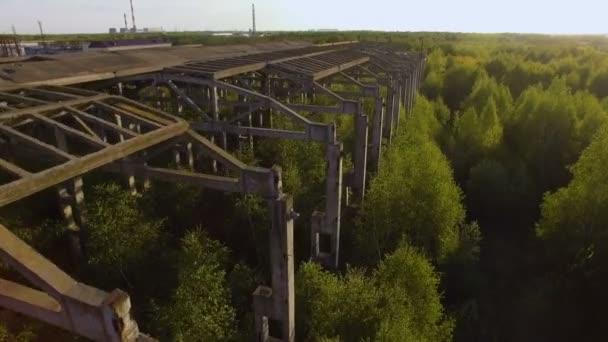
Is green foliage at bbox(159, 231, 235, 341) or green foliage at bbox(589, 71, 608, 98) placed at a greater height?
green foliage at bbox(589, 71, 608, 98)

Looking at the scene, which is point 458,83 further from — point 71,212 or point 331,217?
point 71,212

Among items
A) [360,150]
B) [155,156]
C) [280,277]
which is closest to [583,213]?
[360,150]

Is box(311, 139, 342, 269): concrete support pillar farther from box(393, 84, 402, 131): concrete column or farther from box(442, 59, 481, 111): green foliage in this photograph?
box(442, 59, 481, 111): green foliage

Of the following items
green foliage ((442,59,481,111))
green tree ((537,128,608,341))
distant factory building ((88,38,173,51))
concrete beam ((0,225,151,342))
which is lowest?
green tree ((537,128,608,341))

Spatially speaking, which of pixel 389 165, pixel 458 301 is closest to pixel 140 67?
pixel 389 165

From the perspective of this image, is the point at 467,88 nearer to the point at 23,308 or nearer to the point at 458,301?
the point at 458,301

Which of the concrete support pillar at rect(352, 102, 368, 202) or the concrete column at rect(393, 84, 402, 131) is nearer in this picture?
the concrete support pillar at rect(352, 102, 368, 202)

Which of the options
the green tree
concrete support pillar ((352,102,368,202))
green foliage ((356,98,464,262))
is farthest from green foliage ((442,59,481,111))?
concrete support pillar ((352,102,368,202))
